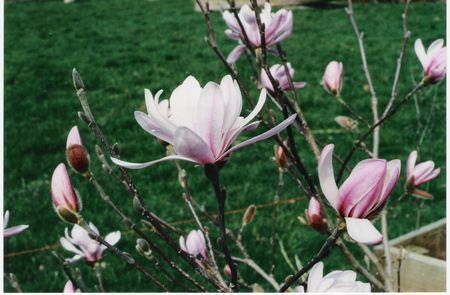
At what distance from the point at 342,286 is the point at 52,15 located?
7831 mm

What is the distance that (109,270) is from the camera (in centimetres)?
239

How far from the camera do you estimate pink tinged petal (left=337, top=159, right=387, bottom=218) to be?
61 centimetres

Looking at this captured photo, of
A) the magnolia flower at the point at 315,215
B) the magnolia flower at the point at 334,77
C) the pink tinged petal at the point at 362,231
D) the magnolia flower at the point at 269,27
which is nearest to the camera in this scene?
the pink tinged petal at the point at 362,231

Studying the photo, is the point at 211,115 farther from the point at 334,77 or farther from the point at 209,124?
the point at 334,77

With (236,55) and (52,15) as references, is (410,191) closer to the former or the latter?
(236,55)

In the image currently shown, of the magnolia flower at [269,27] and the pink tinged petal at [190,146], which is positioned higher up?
the pink tinged petal at [190,146]

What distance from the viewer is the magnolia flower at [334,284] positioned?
0.74 metres

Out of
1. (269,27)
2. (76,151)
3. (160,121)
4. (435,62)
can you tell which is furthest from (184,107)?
(435,62)

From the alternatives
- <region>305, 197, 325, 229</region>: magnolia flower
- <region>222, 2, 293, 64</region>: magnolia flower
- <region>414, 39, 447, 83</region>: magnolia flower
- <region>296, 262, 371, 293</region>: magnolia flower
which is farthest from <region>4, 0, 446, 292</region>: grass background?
<region>296, 262, 371, 293</region>: magnolia flower

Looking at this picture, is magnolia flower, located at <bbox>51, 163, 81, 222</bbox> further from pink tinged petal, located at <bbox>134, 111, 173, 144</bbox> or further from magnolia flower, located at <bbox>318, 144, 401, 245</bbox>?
magnolia flower, located at <bbox>318, 144, 401, 245</bbox>

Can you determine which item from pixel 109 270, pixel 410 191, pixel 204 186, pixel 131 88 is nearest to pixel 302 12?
pixel 131 88

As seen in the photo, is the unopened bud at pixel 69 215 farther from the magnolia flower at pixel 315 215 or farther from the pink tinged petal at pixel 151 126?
the magnolia flower at pixel 315 215

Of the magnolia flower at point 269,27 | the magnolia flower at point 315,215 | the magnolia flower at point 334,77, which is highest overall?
the magnolia flower at point 269,27

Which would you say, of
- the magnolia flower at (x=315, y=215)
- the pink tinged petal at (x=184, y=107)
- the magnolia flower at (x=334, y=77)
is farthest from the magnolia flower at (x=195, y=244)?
the pink tinged petal at (x=184, y=107)
